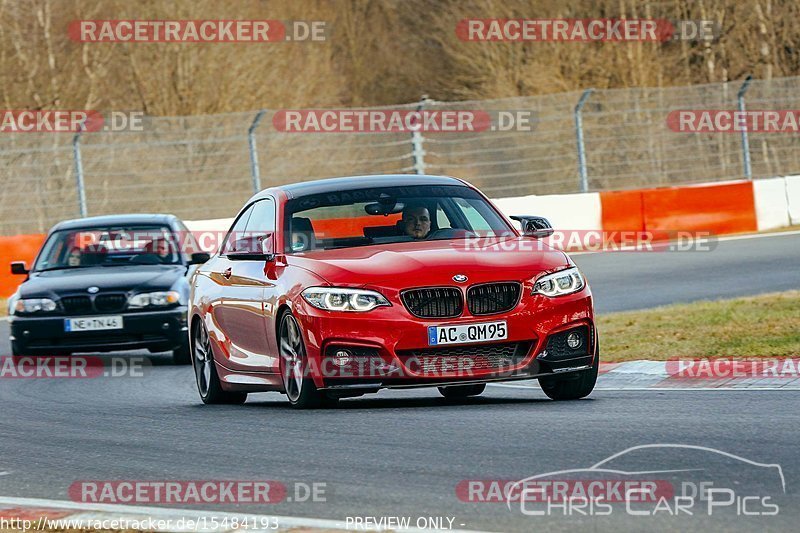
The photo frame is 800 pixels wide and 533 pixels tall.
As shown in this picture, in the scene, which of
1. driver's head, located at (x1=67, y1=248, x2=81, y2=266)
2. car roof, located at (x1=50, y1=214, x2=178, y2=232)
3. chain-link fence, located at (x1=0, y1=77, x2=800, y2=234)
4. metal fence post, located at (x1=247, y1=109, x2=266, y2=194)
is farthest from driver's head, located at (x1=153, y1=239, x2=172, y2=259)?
chain-link fence, located at (x1=0, y1=77, x2=800, y2=234)

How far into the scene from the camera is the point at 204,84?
44.0 m

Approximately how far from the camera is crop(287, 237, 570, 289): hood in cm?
907

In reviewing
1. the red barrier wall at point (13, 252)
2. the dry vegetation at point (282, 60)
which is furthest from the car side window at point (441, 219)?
the dry vegetation at point (282, 60)

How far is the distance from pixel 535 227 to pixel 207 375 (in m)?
2.70

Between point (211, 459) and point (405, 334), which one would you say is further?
point (405, 334)

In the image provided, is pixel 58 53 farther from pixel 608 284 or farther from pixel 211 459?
pixel 211 459

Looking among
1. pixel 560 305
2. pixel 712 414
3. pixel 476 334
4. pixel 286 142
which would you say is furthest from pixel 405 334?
pixel 286 142

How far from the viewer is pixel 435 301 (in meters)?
9.03

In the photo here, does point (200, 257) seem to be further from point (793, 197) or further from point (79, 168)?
point (793, 197)

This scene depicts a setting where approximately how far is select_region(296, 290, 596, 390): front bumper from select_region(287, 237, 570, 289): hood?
0.67 ft

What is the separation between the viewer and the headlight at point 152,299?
48.1ft

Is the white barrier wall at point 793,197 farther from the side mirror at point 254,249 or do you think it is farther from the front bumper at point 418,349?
the front bumper at point 418,349

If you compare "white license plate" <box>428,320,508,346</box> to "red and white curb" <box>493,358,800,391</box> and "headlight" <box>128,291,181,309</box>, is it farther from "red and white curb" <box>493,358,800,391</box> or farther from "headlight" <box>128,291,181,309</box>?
"headlight" <box>128,291,181,309</box>

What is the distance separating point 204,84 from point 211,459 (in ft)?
121
